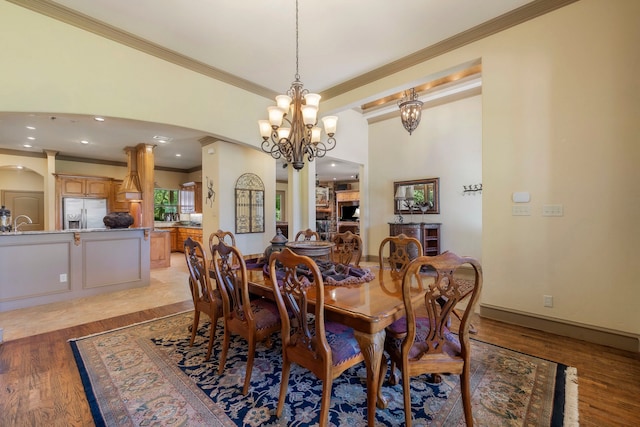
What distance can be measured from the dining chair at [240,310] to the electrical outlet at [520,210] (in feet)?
9.02

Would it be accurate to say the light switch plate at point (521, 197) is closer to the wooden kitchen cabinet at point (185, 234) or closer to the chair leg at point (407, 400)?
the chair leg at point (407, 400)

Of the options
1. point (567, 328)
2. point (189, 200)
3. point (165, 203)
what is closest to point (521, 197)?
point (567, 328)

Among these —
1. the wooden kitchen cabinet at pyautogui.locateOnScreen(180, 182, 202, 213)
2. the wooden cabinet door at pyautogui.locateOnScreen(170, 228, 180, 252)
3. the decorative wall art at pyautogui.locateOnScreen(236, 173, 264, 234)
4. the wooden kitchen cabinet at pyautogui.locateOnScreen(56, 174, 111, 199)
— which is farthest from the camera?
the wooden kitchen cabinet at pyautogui.locateOnScreen(180, 182, 202, 213)

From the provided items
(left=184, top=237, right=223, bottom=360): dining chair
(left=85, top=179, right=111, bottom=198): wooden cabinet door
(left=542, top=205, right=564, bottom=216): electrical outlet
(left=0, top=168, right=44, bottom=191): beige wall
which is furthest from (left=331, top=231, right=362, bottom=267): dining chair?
(left=0, top=168, right=44, bottom=191): beige wall

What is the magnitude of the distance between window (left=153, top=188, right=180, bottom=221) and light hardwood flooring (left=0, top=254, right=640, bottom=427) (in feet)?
17.8

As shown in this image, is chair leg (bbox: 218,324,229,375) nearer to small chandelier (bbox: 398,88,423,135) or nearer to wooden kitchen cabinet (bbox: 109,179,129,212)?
small chandelier (bbox: 398,88,423,135)

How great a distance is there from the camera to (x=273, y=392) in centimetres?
191

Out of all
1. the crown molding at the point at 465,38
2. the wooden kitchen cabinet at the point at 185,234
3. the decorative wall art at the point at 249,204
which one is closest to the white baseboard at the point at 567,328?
the crown molding at the point at 465,38

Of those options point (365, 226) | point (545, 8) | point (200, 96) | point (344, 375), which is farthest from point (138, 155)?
point (545, 8)

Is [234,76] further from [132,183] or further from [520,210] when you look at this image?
[520,210]

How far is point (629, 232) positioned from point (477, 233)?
2.99 m

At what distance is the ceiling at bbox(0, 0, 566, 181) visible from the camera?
2.76 metres

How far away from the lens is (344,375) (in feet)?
6.91

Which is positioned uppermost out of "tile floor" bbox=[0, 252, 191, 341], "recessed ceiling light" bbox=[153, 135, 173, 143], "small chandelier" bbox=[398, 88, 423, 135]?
"small chandelier" bbox=[398, 88, 423, 135]
